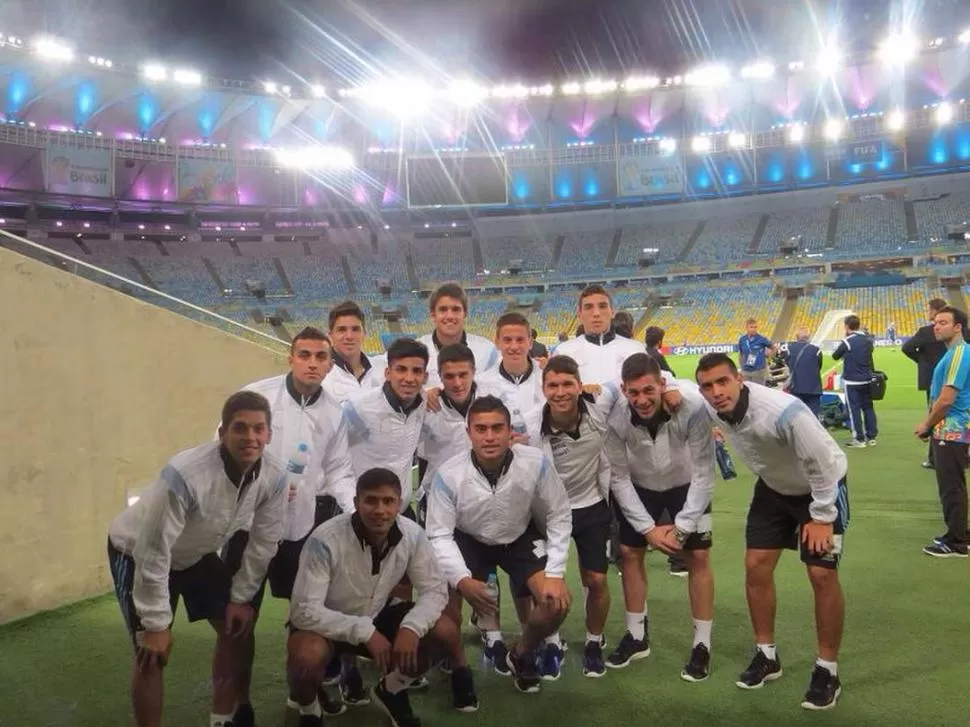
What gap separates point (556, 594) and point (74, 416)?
373cm

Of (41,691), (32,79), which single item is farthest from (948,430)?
(32,79)

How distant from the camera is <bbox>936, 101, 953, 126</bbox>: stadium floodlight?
142 ft

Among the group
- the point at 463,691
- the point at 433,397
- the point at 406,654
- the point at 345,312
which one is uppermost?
the point at 345,312

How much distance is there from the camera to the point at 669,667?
158 inches

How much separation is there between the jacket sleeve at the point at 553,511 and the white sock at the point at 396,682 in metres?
0.92

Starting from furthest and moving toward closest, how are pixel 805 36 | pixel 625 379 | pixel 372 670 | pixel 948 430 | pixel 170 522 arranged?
pixel 805 36
pixel 948 430
pixel 372 670
pixel 625 379
pixel 170 522

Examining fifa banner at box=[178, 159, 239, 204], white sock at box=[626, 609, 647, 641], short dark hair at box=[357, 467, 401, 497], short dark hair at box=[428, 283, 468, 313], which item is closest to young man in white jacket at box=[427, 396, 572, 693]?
short dark hair at box=[357, 467, 401, 497]

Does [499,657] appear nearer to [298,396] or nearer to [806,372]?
[298,396]

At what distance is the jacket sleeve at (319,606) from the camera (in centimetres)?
328

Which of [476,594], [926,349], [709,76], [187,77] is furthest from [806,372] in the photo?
[709,76]

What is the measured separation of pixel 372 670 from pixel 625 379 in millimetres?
2279

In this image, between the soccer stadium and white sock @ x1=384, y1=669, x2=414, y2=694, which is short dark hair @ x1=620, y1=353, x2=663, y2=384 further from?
the soccer stadium

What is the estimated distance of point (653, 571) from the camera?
589 cm

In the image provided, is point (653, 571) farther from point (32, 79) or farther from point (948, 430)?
point (32, 79)
